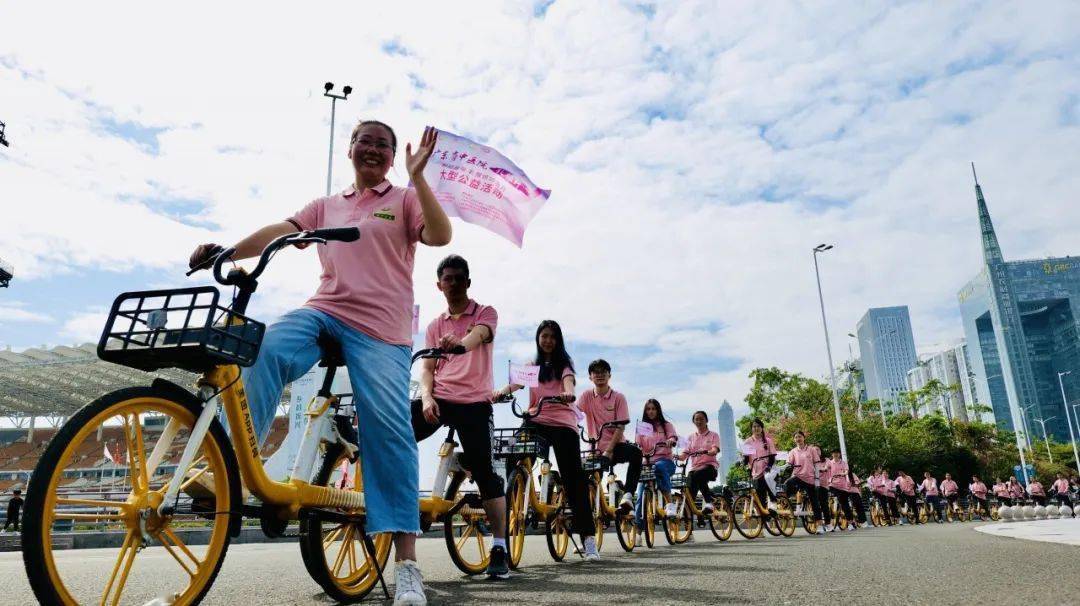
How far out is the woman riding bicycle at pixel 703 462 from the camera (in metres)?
8.99

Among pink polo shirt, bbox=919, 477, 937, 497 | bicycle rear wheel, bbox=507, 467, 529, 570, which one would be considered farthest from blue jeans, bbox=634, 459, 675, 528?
pink polo shirt, bbox=919, 477, 937, 497

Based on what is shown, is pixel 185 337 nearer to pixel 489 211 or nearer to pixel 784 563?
pixel 784 563

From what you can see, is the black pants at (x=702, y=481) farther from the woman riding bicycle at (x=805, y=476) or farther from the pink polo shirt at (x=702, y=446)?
the woman riding bicycle at (x=805, y=476)

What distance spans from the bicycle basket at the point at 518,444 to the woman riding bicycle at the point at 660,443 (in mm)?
3158

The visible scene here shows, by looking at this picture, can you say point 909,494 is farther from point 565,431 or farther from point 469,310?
point 469,310

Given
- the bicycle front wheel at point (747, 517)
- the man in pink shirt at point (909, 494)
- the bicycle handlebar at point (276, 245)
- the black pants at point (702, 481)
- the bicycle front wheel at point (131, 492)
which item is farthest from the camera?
the man in pink shirt at point (909, 494)

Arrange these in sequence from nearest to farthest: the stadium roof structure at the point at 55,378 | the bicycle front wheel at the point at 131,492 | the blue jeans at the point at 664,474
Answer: the bicycle front wheel at the point at 131,492 → the blue jeans at the point at 664,474 → the stadium roof structure at the point at 55,378

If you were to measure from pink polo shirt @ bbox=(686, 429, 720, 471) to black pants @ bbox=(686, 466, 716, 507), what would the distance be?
0.16 feet

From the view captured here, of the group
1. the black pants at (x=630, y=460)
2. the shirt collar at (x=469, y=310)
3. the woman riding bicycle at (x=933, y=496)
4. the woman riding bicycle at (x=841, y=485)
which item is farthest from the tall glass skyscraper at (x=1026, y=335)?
the shirt collar at (x=469, y=310)

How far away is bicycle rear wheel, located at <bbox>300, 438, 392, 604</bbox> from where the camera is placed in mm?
3016

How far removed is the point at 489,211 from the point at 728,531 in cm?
572

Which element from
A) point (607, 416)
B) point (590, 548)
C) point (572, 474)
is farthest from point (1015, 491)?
point (572, 474)

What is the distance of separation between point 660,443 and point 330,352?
6128 millimetres

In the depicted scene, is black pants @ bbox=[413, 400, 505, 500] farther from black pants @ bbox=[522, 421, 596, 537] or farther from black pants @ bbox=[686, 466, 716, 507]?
black pants @ bbox=[686, 466, 716, 507]
